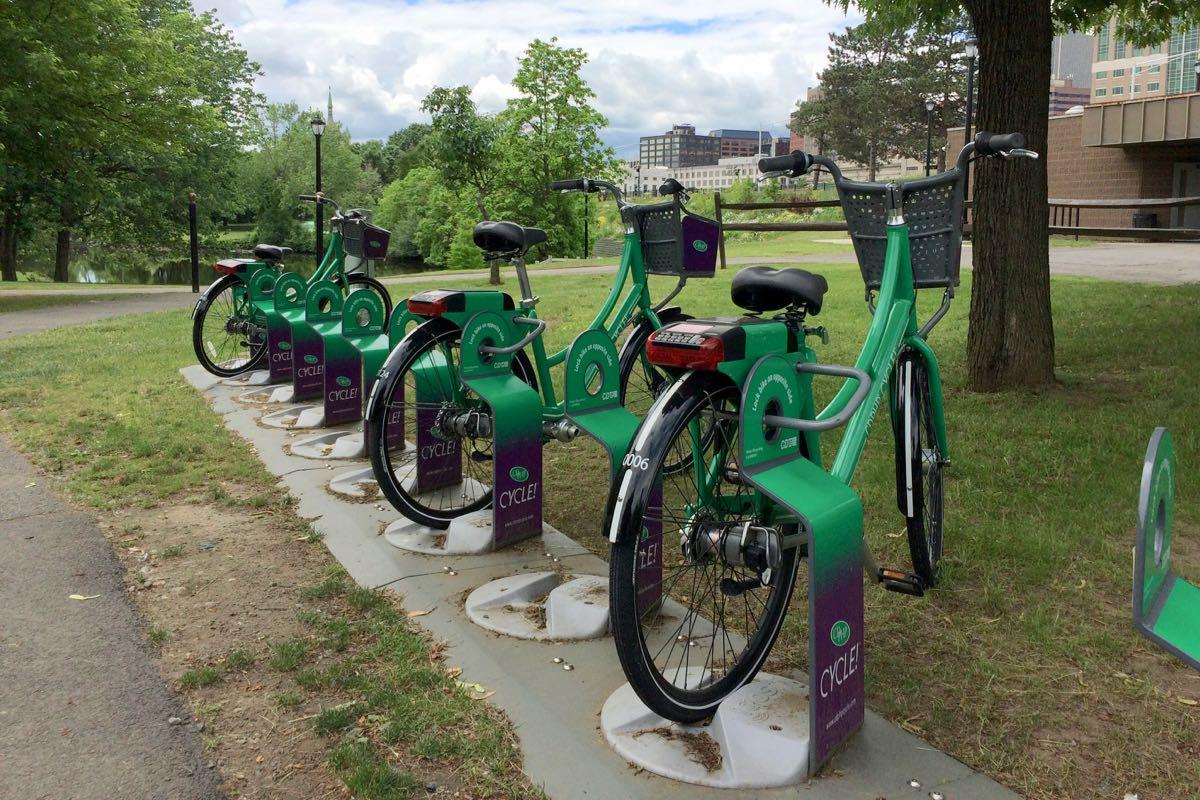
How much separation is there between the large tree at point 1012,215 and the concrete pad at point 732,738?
416 cm

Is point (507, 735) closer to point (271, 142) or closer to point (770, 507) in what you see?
point (770, 507)

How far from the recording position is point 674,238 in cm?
461

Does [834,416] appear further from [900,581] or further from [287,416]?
[287,416]

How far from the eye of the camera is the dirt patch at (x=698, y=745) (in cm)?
249

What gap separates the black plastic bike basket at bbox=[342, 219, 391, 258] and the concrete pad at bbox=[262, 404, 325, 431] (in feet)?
3.97

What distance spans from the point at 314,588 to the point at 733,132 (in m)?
100.0

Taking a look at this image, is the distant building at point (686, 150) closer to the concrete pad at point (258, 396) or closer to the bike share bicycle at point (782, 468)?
the concrete pad at point (258, 396)

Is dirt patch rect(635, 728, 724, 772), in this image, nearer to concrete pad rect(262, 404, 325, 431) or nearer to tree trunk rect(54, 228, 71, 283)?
concrete pad rect(262, 404, 325, 431)

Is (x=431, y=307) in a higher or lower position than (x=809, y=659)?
higher

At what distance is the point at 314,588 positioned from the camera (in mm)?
3719

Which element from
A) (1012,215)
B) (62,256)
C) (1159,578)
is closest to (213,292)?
(1012,215)

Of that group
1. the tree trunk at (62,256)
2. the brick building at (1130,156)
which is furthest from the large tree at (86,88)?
the brick building at (1130,156)

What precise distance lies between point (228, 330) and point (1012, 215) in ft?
19.2

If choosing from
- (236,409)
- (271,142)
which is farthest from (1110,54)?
(236,409)
